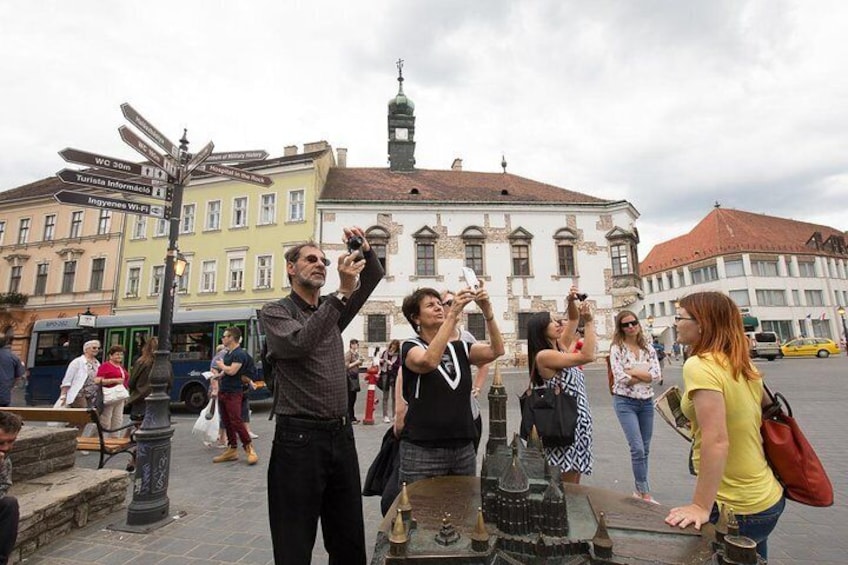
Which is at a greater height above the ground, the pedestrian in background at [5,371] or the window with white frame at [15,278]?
the window with white frame at [15,278]

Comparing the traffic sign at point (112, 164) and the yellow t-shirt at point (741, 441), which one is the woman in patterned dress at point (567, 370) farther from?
the traffic sign at point (112, 164)

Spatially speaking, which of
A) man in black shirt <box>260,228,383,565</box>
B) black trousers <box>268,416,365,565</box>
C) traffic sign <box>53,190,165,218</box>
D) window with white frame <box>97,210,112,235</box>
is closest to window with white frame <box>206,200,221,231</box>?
window with white frame <box>97,210,112,235</box>

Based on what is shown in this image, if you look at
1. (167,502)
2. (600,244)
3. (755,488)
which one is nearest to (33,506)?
(167,502)

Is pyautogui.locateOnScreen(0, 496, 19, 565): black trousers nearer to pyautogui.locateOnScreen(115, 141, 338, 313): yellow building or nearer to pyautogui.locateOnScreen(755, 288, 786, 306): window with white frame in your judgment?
pyautogui.locateOnScreen(115, 141, 338, 313): yellow building

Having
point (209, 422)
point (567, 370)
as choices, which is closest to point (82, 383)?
point (209, 422)

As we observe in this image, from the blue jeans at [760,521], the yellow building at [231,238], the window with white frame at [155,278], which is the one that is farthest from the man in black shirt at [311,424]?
the window with white frame at [155,278]

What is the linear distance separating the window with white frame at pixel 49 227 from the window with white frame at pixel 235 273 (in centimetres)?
1394

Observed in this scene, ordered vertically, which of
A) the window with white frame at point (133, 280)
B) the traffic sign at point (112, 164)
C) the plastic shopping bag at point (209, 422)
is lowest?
the plastic shopping bag at point (209, 422)

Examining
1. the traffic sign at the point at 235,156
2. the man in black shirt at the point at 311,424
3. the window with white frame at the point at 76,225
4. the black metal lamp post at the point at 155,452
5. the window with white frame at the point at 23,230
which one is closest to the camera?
the man in black shirt at the point at 311,424

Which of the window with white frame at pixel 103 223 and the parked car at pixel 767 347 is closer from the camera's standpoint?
the parked car at pixel 767 347

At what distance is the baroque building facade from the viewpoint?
4347 cm

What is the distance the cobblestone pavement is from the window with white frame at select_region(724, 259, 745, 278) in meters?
42.0

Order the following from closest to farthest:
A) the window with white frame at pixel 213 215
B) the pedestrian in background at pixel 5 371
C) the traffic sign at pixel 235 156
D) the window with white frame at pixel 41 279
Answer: the traffic sign at pixel 235 156 → the pedestrian in background at pixel 5 371 → the window with white frame at pixel 213 215 → the window with white frame at pixel 41 279

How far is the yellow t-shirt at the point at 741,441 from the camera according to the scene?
1939 mm
